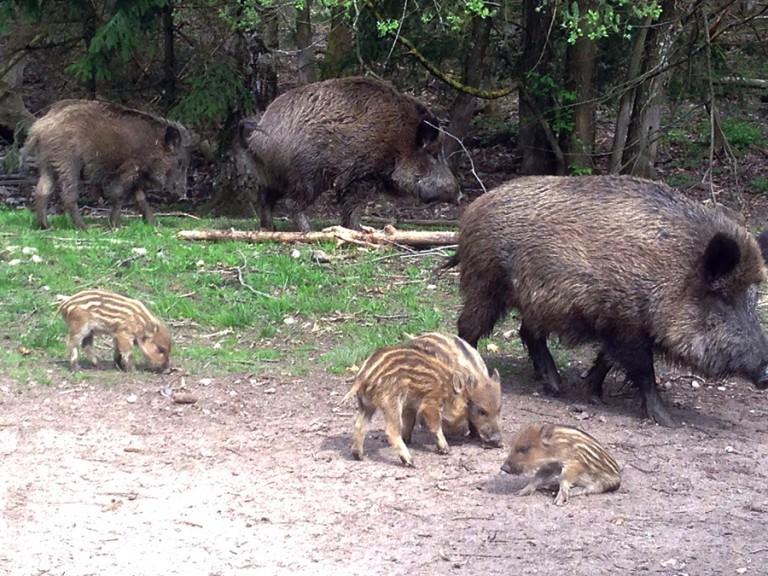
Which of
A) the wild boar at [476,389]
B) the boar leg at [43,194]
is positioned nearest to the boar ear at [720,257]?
the wild boar at [476,389]

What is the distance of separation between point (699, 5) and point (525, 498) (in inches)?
308

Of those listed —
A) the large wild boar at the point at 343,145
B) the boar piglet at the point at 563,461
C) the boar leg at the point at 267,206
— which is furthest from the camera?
the boar leg at the point at 267,206

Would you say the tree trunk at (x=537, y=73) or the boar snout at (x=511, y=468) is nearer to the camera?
the boar snout at (x=511, y=468)

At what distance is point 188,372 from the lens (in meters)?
7.85

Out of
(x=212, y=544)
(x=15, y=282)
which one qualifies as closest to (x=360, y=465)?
(x=212, y=544)

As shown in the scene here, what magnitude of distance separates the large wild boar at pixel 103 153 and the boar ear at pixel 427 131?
9.33 ft

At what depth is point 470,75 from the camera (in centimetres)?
1510

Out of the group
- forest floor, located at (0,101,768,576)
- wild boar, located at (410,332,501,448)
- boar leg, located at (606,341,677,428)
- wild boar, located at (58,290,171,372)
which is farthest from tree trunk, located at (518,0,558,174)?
wild boar, located at (410,332,501,448)

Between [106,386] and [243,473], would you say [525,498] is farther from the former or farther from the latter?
[106,386]

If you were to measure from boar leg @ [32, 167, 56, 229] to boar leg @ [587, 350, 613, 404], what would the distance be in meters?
6.82

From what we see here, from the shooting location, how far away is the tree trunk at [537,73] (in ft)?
47.4

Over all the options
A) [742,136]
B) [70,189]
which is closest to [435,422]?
[70,189]

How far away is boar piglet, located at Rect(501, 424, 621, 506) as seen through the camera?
5.73 metres

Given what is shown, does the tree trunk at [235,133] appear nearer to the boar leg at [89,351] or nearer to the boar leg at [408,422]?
the boar leg at [89,351]
